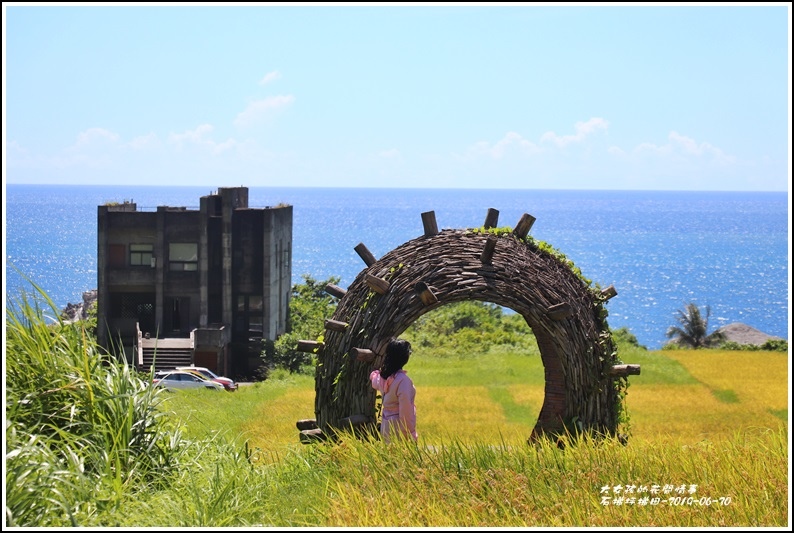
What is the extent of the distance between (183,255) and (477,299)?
35.8 meters

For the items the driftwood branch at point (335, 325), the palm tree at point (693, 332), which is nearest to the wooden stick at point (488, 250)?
the driftwood branch at point (335, 325)

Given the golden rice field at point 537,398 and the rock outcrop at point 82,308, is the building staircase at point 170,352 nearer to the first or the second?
the rock outcrop at point 82,308

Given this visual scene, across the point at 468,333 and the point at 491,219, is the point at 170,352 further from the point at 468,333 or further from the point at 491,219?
the point at 491,219

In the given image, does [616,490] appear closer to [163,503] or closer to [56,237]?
Answer: [163,503]

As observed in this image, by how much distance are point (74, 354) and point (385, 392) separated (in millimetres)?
→ 2926

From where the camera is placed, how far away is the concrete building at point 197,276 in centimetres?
4359

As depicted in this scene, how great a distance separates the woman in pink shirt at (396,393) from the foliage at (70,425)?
2.02 meters

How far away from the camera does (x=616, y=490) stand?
7.85 metres

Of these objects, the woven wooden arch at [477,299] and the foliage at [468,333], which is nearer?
the woven wooden arch at [477,299]

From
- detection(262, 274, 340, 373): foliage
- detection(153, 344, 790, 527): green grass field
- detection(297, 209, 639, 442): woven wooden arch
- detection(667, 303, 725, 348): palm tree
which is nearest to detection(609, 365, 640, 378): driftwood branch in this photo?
detection(297, 209, 639, 442): woven wooden arch

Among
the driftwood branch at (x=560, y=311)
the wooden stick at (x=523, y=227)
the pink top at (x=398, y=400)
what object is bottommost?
the pink top at (x=398, y=400)

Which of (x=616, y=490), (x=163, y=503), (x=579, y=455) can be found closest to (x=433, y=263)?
(x=579, y=455)

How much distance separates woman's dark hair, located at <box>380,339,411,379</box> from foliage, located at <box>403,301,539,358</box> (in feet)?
81.6

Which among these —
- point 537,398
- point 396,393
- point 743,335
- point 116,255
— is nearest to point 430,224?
point 396,393
